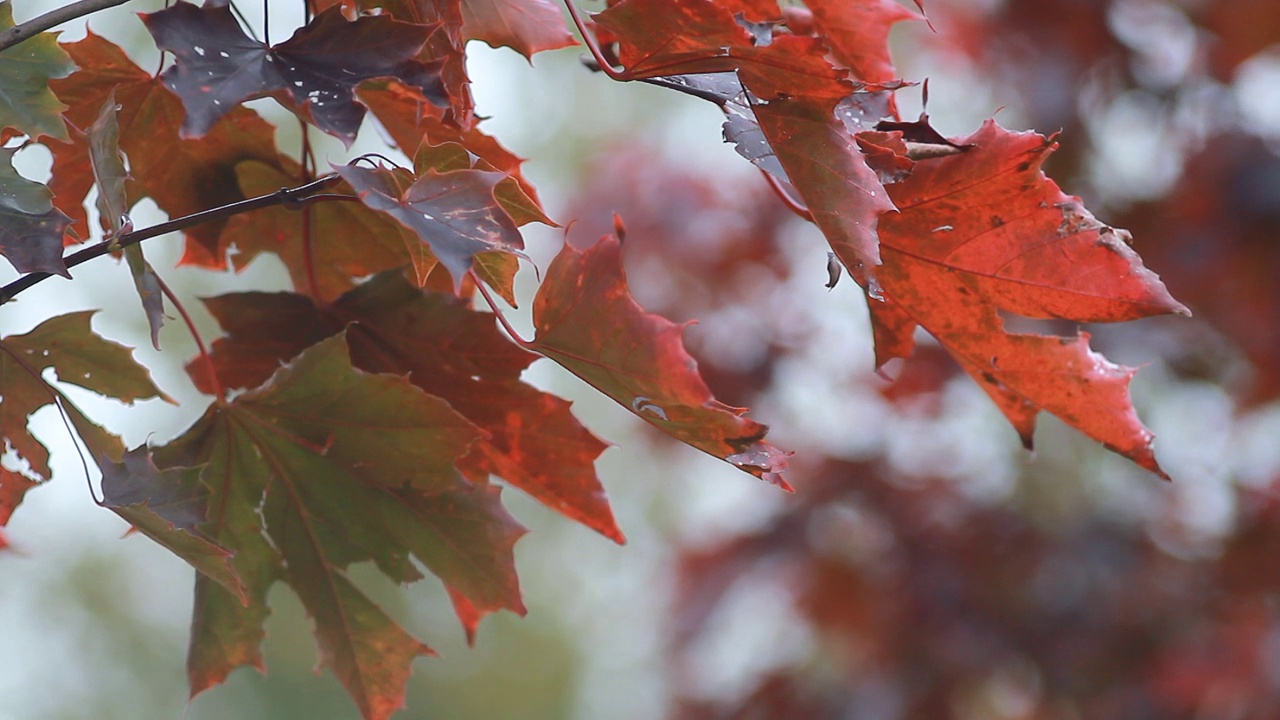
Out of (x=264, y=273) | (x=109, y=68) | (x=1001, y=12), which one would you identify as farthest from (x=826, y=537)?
(x=264, y=273)

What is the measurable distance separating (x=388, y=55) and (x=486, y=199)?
9 centimetres

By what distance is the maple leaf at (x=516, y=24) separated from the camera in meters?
0.64

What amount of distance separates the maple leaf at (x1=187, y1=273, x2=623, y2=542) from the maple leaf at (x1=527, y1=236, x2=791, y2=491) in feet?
0.34

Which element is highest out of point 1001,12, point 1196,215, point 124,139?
point 124,139

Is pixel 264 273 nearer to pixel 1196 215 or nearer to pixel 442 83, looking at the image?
pixel 1196 215

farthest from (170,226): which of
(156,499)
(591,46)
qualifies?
(591,46)

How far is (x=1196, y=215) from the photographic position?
2.00 metres

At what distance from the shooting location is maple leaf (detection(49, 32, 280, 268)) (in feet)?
2.29

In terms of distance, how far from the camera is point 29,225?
0.52 meters

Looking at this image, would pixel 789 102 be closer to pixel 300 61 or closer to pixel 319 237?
pixel 300 61

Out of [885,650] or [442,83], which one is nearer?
[442,83]

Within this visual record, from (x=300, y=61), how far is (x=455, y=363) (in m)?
0.24

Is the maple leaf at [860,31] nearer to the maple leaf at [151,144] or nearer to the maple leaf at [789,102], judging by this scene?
the maple leaf at [789,102]

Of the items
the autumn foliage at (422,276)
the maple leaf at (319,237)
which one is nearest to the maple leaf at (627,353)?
the autumn foliage at (422,276)
